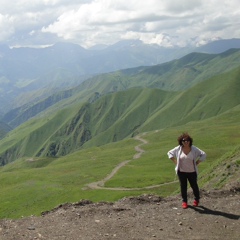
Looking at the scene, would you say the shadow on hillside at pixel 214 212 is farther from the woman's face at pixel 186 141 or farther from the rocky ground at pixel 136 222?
the woman's face at pixel 186 141

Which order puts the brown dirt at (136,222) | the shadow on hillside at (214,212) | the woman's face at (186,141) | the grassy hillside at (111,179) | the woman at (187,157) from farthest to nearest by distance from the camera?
the grassy hillside at (111,179)
the woman at (187,157)
the woman's face at (186,141)
the shadow on hillside at (214,212)
the brown dirt at (136,222)

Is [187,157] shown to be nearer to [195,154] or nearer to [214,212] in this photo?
[195,154]

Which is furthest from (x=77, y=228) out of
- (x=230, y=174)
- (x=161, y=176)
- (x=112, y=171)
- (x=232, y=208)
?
(x=112, y=171)

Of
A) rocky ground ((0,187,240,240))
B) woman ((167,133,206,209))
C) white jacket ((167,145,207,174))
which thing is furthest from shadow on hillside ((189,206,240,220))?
white jacket ((167,145,207,174))

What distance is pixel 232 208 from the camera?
20.6 meters

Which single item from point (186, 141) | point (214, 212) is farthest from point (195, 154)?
point (214, 212)

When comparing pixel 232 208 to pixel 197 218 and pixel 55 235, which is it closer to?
pixel 197 218

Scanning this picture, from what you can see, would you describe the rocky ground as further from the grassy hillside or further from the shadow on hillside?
the grassy hillside

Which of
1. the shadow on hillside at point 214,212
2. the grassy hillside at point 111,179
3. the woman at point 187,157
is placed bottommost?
the grassy hillside at point 111,179

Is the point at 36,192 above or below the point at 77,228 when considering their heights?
→ below

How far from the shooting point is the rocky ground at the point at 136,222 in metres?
16.9

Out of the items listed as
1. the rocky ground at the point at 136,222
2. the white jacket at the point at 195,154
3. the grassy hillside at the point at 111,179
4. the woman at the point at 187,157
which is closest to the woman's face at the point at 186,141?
the woman at the point at 187,157

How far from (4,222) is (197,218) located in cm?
1121

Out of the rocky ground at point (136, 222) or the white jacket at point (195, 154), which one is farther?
the white jacket at point (195, 154)
